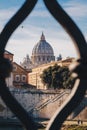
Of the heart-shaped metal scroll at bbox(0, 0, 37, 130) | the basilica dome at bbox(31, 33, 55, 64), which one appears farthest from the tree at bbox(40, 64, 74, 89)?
the basilica dome at bbox(31, 33, 55, 64)

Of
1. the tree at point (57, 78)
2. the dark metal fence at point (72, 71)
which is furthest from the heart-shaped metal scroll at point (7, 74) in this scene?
the tree at point (57, 78)

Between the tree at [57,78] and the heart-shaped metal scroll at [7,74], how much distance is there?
15788 millimetres

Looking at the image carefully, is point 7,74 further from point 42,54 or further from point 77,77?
point 42,54

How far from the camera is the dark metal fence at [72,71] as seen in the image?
64cm

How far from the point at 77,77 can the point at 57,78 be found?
16590mm

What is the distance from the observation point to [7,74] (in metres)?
0.65

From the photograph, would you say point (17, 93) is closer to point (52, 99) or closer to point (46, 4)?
point (52, 99)

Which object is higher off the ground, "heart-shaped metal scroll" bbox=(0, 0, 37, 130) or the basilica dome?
the basilica dome

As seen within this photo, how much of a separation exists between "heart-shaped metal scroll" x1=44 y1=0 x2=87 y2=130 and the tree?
15.8 m

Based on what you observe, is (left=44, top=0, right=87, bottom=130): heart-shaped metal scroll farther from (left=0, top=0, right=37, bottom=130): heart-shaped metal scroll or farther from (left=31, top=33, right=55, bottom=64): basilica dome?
(left=31, top=33, right=55, bottom=64): basilica dome

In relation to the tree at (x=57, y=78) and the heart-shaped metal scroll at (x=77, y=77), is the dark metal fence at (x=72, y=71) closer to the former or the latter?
the heart-shaped metal scroll at (x=77, y=77)

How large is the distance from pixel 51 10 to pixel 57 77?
16.6 m

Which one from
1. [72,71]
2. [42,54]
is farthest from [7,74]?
[42,54]

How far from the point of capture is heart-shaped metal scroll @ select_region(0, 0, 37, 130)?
2.11ft
